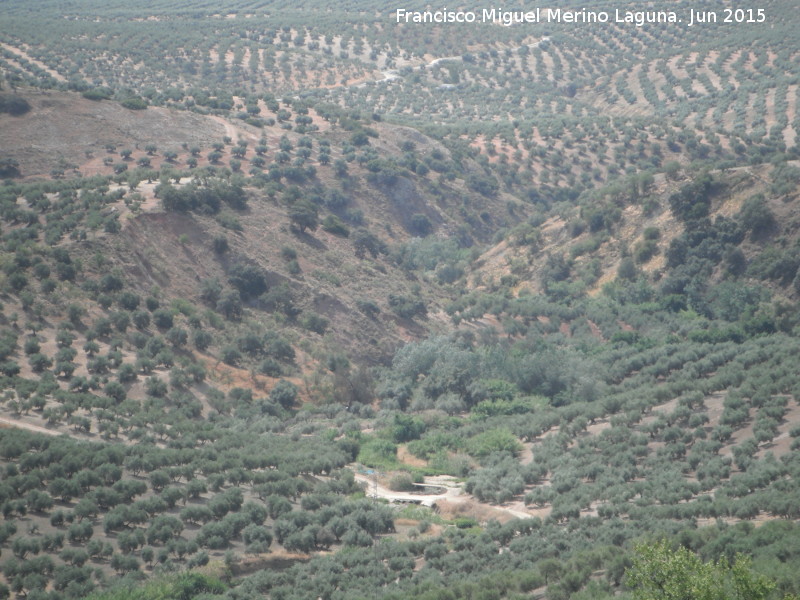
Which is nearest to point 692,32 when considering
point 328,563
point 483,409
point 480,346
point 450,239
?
point 450,239

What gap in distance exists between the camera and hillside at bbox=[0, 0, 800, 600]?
25.4m

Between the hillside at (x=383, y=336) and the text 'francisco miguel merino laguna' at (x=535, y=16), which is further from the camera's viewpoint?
the text 'francisco miguel merino laguna' at (x=535, y=16)

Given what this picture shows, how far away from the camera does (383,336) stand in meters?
51.1

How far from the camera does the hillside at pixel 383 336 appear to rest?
2541cm

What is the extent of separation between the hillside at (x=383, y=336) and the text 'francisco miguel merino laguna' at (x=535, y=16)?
2280cm

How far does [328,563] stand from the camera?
25.6 metres

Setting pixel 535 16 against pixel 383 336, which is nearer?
pixel 383 336

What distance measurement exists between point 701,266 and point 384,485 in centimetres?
2691

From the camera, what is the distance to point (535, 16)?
126062 millimetres

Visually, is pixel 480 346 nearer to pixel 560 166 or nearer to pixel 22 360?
pixel 22 360

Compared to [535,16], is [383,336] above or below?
below

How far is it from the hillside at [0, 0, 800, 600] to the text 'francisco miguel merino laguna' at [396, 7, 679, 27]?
2280 centimetres

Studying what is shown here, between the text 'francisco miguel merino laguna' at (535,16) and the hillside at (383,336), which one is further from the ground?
the text 'francisco miguel merino laguna' at (535,16)

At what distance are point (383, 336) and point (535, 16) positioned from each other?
8625 cm
